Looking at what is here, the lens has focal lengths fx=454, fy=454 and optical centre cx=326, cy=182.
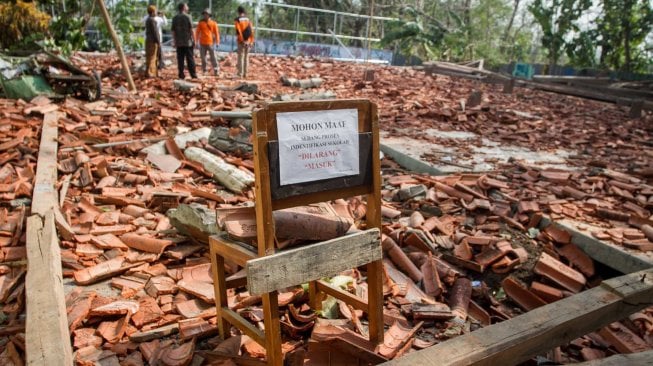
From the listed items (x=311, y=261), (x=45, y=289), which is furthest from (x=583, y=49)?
(x=45, y=289)

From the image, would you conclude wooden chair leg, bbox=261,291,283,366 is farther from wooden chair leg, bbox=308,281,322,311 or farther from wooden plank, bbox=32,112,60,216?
wooden plank, bbox=32,112,60,216

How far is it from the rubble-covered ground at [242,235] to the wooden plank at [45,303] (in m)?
0.21

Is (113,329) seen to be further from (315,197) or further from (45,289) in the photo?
(315,197)

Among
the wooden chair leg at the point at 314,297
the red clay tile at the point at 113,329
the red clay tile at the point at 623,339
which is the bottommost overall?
the red clay tile at the point at 623,339

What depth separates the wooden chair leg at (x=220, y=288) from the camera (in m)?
2.63

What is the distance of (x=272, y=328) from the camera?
2.25 metres

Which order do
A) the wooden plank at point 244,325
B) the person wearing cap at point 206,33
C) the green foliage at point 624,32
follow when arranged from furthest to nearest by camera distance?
1. the green foliage at point 624,32
2. the person wearing cap at point 206,33
3. the wooden plank at point 244,325

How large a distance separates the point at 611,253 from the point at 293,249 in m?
3.31

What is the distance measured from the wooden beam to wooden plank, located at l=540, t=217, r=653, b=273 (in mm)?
4244

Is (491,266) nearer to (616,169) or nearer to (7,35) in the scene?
(616,169)

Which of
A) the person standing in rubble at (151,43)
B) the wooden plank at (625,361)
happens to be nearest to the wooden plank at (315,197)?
the wooden plank at (625,361)

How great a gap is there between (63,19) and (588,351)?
17.2m

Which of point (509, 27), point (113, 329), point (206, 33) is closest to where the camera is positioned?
point (113, 329)

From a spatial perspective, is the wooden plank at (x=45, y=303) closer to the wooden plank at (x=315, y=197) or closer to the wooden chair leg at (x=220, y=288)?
the wooden chair leg at (x=220, y=288)
